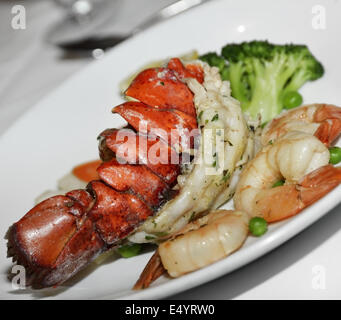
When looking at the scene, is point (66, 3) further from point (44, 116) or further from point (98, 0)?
point (44, 116)

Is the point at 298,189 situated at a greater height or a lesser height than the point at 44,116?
lesser

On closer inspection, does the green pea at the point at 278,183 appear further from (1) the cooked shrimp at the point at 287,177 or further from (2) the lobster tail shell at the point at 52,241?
(2) the lobster tail shell at the point at 52,241

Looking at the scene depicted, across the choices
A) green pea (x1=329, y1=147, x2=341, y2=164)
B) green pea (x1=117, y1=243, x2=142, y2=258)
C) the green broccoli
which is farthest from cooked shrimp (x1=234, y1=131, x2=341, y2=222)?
the green broccoli

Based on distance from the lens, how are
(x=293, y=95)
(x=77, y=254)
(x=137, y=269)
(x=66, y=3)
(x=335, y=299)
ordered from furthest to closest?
1. (x=66, y=3)
2. (x=293, y=95)
3. (x=137, y=269)
4. (x=77, y=254)
5. (x=335, y=299)

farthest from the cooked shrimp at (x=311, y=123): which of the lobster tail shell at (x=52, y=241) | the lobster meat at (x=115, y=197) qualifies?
the lobster tail shell at (x=52, y=241)

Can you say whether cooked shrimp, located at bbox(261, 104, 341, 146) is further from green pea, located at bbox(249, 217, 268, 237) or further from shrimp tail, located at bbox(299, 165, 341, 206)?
green pea, located at bbox(249, 217, 268, 237)

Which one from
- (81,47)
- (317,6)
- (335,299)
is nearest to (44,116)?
(81,47)

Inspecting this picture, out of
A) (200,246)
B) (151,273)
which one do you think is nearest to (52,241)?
(151,273)

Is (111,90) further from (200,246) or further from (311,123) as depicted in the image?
(200,246)
